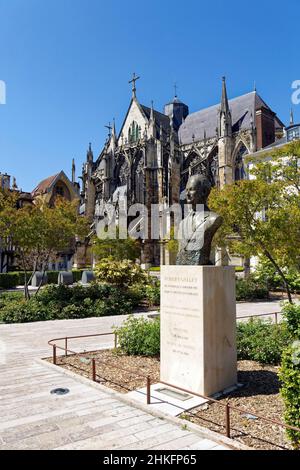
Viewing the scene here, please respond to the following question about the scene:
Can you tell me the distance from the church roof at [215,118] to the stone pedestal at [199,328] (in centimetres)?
3875

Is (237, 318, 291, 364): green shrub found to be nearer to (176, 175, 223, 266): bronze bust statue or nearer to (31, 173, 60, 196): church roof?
(176, 175, 223, 266): bronze bust statue

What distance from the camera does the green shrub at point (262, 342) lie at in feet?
25.8

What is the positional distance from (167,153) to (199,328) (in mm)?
42518

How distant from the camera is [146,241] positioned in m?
43.1

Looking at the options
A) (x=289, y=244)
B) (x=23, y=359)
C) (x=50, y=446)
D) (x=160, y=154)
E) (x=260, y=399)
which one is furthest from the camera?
(x=160, y=154)

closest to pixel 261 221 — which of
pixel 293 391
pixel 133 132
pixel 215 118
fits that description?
pixel 293 391

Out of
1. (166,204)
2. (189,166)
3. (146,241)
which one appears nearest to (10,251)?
(146,241)

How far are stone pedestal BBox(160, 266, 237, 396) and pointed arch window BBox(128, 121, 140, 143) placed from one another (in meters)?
48.1

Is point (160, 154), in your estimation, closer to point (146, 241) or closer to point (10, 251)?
point (146, 241)

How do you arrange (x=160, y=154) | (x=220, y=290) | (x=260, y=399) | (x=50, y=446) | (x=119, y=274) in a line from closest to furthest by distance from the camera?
(x=50, y=446), (x=260, y=399), (x=220, y=290), (x=119, y=274), (x=160, y=154)

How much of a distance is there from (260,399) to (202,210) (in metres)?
3.31

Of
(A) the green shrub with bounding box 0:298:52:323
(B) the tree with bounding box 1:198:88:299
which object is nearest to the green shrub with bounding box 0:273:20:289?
(B) the tree with bounding box 1:198:88:299

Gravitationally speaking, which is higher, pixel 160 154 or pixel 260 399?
pixel 160 154

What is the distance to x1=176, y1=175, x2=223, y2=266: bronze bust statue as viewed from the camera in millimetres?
6328
